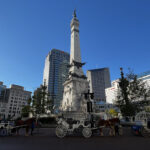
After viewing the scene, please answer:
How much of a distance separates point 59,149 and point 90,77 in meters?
126

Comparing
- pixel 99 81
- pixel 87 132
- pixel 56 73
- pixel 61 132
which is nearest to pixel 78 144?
pixel 87 132

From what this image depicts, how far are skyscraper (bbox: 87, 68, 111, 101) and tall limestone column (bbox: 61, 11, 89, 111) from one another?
84.4 metres

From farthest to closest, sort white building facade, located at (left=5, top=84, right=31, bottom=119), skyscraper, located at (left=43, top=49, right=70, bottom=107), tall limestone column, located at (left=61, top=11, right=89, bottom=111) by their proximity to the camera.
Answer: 1. skyscraper, located at (left=43, top=49, right=70, bottom=107)
2. white building facade, located at (left=5, top=84, right=31, bottom=119)
3. tall limestone column, located at (left=61, top=11, right=89, bottom=111)

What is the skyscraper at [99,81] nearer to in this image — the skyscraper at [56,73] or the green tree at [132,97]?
the skyscraper at [56,73]

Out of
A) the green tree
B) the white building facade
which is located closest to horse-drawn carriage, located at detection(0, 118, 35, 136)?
the green tree

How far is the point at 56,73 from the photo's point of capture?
10756cm

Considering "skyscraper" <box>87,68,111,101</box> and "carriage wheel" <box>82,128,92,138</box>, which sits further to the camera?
"skyscraper" <box>87,68,111,101</box>

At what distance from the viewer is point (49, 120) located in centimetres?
2570

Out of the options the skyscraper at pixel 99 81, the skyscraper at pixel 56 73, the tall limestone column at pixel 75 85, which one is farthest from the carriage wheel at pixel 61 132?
the skyscraper at pixel 99 81

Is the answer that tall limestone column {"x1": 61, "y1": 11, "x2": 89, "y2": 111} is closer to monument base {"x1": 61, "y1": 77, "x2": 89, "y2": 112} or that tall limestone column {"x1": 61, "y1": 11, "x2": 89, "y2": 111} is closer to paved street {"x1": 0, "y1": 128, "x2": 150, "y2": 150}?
monument base {"x1": 61, "y1": 77, "x2": 89, "y2": 112}

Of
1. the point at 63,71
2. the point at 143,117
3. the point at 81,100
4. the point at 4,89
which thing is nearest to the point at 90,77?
the point at 63,71

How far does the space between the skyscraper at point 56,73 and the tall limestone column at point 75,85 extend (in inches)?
2358

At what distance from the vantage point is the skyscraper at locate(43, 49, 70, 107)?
101 metres

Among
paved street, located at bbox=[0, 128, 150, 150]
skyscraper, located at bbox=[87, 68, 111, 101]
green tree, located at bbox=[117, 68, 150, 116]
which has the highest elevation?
skyscraper, located at bbox=[87, 68, 111, 101]
